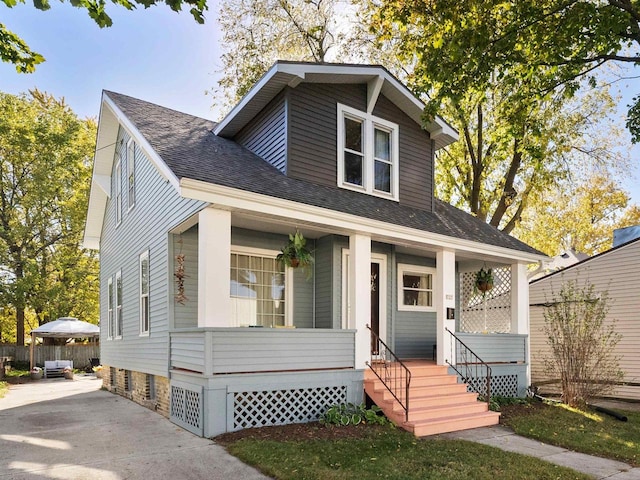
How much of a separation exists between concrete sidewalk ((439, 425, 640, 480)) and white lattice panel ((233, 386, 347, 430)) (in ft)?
6.07

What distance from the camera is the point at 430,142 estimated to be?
11750 millimetres

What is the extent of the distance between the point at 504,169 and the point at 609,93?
187 inches

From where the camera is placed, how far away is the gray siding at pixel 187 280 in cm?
868

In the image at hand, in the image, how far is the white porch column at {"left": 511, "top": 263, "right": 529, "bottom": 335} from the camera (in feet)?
37.3

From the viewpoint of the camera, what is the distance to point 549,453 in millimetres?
6723

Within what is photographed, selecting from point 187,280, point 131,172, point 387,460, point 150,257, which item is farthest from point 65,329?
point 387,460

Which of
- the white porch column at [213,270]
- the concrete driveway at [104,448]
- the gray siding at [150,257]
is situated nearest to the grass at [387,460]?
the concrete driveway at [104,448]

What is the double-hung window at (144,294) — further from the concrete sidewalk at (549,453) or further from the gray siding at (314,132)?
the concrete sidewalk at (549,453)

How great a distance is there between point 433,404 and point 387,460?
2.63 m

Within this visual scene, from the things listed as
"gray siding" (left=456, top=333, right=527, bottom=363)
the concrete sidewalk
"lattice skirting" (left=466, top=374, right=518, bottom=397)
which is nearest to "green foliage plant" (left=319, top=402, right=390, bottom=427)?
the concrete sidewalk

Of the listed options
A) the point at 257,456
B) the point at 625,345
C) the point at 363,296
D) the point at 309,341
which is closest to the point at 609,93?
the point at 625,345

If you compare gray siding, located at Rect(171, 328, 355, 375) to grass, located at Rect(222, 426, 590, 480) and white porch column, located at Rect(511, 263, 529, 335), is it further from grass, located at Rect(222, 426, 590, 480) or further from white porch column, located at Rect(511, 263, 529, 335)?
white porch column, located at Rect(511, 263, 529, 335)

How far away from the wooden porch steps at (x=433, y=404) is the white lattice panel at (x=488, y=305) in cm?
381

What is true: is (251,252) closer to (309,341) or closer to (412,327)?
(309,341)
